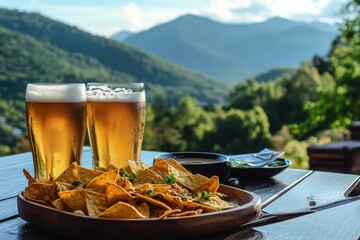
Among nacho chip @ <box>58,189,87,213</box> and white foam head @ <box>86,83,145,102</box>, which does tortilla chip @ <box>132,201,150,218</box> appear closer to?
nacho chip @ <box>58,189,87,213</box>

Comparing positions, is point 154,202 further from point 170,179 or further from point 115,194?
point 170,179

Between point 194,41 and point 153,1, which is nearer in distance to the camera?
point 153,1

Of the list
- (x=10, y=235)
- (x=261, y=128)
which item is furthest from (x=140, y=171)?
(x=261, y=128)

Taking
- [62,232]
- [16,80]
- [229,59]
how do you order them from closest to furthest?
1. [62,232]
2. [16,80]
3. [229,59]

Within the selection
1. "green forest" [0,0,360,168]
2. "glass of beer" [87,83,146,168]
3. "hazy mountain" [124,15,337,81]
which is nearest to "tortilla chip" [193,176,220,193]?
"glass of beer" [87,83,146,168]

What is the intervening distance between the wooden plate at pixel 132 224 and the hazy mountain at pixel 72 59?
20782 millimetres

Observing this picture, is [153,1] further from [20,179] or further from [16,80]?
[20,179]

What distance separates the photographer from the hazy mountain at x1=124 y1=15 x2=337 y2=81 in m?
56.2

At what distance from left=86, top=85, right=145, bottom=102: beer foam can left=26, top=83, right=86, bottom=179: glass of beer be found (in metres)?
0.05

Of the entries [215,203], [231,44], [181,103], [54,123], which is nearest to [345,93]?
[54,123]

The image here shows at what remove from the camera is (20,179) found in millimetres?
1482

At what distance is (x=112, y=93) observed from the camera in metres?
1.29

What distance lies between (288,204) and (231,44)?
6086 centimetres

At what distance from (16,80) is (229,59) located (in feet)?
124
